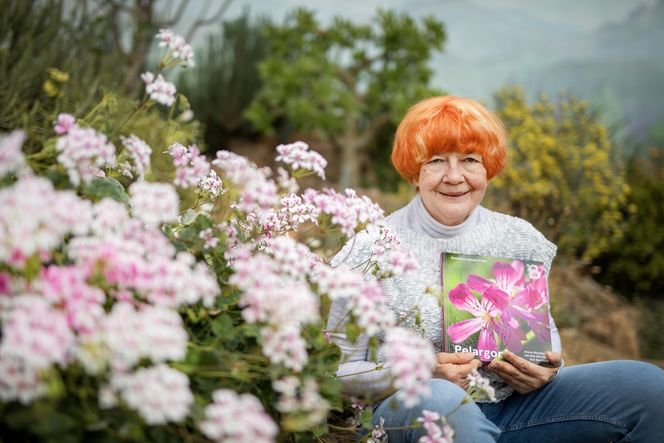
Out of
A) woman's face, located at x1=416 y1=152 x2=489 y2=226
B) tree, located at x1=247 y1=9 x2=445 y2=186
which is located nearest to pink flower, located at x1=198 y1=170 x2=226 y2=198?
woman's face, located at x1=416 y1=152 x2=489 y2=226

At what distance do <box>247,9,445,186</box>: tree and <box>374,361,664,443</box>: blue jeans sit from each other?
5.14m

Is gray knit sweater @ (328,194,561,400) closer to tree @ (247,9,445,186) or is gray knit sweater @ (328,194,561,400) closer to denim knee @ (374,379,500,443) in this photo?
denim knee @ (374,379,500,443)

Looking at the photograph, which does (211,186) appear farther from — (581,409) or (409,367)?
(581,409)

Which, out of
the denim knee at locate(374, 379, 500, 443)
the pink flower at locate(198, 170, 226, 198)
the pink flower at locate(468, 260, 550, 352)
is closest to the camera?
the denim knee at locate(374, 379, 500, 443)

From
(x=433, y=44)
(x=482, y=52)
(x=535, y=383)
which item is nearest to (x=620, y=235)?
(x=433, y=44)

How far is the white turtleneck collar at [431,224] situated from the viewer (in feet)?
5.56

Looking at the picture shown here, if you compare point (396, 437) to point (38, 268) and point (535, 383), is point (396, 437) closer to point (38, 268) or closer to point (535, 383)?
point (535, 383)

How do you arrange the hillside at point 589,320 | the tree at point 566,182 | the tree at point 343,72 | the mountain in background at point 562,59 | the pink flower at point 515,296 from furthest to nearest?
the mountain in background at point 562,59, the tree at point 343,72, the tree at point 566,182, the hillside at point 589,320, the pink flower at point 515,296

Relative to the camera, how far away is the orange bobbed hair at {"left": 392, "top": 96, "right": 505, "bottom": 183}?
162 centimetres

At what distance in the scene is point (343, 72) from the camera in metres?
6.89

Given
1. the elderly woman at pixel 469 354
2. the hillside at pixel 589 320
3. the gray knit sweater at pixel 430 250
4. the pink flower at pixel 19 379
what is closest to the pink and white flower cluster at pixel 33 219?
the pink flower at pixel 19 379

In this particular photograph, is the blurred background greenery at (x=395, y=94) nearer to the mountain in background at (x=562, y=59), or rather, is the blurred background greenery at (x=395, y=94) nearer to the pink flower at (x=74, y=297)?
the mountain in background at (x=562, y=59)

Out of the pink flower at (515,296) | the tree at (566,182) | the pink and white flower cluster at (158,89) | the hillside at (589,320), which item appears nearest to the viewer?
the pink and white flower cluster at (158,89)

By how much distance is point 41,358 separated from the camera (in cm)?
68
